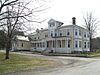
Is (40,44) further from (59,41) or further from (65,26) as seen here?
(65,26)

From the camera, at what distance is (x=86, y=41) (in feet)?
146

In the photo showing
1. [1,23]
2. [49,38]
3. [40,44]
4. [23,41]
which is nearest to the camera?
[1,23]

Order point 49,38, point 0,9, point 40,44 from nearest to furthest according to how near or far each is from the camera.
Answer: point 0,9 < point 49,38 < point 40,44

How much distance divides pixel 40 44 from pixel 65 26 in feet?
43.9

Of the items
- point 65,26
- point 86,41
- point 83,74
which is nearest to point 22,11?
point 83,74

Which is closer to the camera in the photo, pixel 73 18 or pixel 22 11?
pixel 22 11

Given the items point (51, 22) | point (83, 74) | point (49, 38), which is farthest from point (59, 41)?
point (83, 74)

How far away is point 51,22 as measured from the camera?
44469 mm

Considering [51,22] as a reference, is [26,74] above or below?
below

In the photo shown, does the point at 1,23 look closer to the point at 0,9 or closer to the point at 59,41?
the point at 0,9

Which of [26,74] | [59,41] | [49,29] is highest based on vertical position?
[49,29]

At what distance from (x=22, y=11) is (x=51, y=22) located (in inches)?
1219

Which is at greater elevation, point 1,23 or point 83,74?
point 1,23

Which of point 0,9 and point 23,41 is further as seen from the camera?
point 23,41
